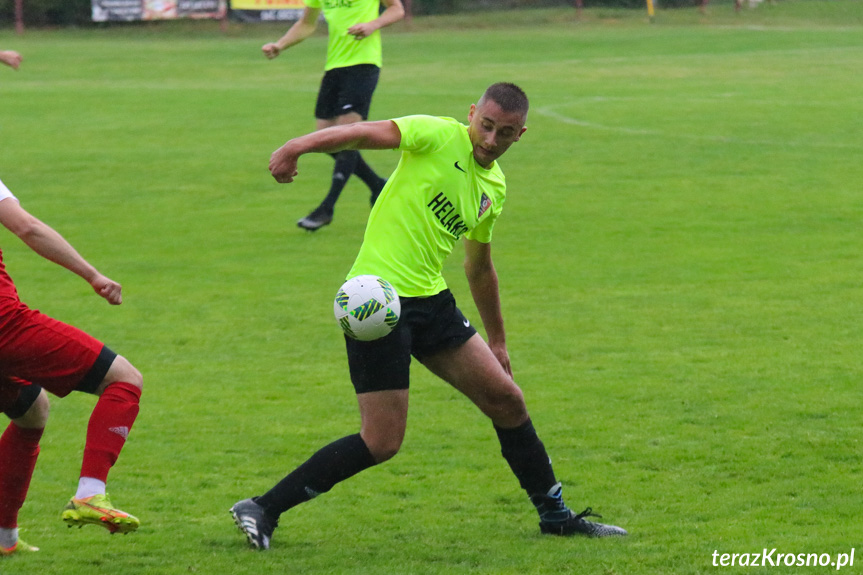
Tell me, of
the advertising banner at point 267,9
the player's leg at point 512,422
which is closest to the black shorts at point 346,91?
the player's leg at point 512,422

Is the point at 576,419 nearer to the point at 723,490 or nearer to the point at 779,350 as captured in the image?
the point at 723,490

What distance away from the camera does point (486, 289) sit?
583 cm

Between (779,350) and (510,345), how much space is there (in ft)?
6.00

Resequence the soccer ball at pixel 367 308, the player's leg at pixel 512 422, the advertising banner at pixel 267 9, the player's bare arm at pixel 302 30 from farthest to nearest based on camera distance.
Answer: the advertising banner at pixel 267 9
the player's bare arm at pixel 302 30
the player's leg at pixel 512 422
the soccer ball at pixel 367 308

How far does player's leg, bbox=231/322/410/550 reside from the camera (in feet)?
17.2

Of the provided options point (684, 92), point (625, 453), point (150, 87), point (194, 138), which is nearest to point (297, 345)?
point (625, 453)

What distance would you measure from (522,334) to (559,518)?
3684 mm

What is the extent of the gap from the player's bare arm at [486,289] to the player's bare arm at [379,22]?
20.9ft

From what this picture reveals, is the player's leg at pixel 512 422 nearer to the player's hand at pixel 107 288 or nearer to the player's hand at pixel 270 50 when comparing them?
the player's hand at pixel 107 288

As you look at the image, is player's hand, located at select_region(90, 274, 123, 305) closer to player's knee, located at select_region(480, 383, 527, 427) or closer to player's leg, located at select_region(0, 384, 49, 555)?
player's leg, located at select_region(0, 384, 49, 555)

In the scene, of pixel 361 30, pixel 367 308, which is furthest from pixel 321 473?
pixel 361 30

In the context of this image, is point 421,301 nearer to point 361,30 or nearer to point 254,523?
point 254,523

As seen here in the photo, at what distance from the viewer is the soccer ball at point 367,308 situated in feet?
16.7

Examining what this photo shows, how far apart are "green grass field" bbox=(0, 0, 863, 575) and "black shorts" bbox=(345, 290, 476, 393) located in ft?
2.43
